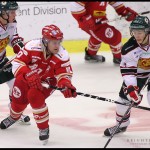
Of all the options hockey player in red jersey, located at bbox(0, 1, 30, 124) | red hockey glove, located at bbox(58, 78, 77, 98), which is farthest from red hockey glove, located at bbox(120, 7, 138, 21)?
red hockey glove, located at bbox(58, 78, 77, 98)

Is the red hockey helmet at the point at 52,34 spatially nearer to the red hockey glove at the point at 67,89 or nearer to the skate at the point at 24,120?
the red hockey glove at the point at 67,89

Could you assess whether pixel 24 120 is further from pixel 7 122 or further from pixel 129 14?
pixel 129 14

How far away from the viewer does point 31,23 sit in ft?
23.9

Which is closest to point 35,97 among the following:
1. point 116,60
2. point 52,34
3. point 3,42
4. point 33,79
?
point 33,79

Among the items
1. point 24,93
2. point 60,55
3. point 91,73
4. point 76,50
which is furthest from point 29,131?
point 76,50

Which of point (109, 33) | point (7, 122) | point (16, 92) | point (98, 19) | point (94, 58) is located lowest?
point (94, 58)

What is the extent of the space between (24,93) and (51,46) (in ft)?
1.40

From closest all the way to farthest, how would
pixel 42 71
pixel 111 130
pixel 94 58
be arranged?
1. pixel 42 71
2. pixel 111 130
3. pixel 94 58

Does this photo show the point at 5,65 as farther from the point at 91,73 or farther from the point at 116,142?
the point at 91,73

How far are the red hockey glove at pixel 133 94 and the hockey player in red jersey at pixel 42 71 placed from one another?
34 centimetres

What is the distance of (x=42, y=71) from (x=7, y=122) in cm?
52

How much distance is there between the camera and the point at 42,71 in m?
4.42

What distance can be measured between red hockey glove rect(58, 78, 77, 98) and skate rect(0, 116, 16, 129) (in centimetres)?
60

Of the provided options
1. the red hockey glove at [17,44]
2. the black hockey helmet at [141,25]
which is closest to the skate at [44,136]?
the red hockey glove at [17,44]
